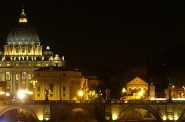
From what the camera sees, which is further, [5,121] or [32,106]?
[5,121]

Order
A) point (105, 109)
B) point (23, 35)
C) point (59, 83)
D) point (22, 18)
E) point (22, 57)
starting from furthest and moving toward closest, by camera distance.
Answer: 1. point (22, 18)
2. point (23, 35)
3. point (22, 57)
4. point (59, 83)
5. point (105, 109)

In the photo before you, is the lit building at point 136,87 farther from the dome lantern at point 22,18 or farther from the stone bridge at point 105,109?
the dome lantern at point 22,18

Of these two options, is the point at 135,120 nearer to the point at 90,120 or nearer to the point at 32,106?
the point at 90,120

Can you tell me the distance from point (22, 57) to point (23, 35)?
8337 mm

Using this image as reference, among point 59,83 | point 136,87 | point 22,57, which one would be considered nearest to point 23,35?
point 22,57

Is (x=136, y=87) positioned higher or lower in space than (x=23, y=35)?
lower

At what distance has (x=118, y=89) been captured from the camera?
455 ft

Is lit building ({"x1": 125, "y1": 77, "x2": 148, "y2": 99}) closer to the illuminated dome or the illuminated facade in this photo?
the illuminated facade

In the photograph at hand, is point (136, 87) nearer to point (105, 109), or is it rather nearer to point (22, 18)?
point (105, 109)

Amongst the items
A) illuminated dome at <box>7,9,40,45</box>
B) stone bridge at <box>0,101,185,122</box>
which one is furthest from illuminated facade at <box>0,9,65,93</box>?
stone bridge at <box>0,101,185,122</box>

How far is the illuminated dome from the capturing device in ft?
616

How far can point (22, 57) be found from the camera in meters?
182

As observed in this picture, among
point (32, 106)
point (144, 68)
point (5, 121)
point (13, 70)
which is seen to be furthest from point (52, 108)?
point (13, 70)

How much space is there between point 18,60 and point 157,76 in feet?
176
